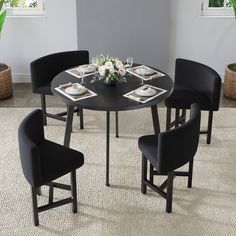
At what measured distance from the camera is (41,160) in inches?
117

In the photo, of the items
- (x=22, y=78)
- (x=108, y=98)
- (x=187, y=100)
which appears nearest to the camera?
(x=108, y=98)

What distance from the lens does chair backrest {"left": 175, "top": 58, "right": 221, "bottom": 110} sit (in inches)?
152

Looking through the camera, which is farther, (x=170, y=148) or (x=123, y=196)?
(x=123, y=196)

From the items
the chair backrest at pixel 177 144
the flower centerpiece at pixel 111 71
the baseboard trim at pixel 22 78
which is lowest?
the baseboard trim at pixel 22 78

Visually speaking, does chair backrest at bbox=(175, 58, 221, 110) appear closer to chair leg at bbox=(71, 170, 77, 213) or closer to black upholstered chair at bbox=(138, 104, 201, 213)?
black upholstered chair at bbox=(138, 104, 201, 213)

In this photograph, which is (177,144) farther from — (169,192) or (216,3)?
(216,3)

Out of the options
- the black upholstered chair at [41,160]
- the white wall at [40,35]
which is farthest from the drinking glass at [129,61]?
the white wall at [40,35]

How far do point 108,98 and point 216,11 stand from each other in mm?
2597

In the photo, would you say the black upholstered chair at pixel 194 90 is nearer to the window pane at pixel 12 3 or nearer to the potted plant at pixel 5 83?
the potted plant at pixel 5 83

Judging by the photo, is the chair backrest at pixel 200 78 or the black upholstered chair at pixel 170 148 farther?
the chair backrest at pixel 200 78

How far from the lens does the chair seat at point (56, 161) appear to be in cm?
290

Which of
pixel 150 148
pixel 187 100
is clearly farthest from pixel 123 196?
pixel 187 100

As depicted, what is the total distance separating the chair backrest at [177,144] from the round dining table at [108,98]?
1.29ft

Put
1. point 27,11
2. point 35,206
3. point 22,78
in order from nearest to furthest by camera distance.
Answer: point 35,206, point 27,11, point 22,78
